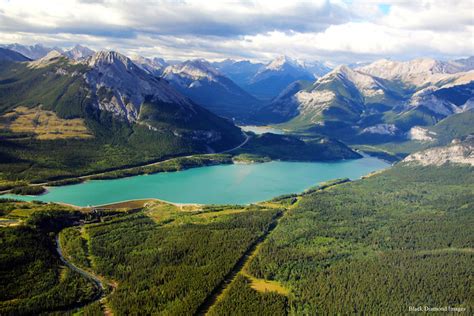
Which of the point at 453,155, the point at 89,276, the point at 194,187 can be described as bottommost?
the point at 194,187

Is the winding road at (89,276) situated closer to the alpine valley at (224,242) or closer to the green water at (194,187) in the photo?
the alpine valley at (224,242)

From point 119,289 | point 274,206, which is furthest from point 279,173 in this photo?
point 119,289

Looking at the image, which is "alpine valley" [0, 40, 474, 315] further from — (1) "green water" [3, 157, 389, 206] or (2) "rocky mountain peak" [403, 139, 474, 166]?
(2) "rocky mountain peak" [403, 139, 474, 166]

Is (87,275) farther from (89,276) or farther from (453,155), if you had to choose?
(453,155)

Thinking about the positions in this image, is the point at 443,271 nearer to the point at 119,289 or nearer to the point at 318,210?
the point at 318,210

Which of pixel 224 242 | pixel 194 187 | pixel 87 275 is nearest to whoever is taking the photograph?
pixel 87 275

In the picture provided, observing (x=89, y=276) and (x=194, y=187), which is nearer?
(x=89, y=276)

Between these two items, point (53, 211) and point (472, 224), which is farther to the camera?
point (472, 224)

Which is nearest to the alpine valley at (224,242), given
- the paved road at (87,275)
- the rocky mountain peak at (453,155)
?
the paved road at (87,275)

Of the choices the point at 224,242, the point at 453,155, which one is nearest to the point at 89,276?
the point at 224,242
